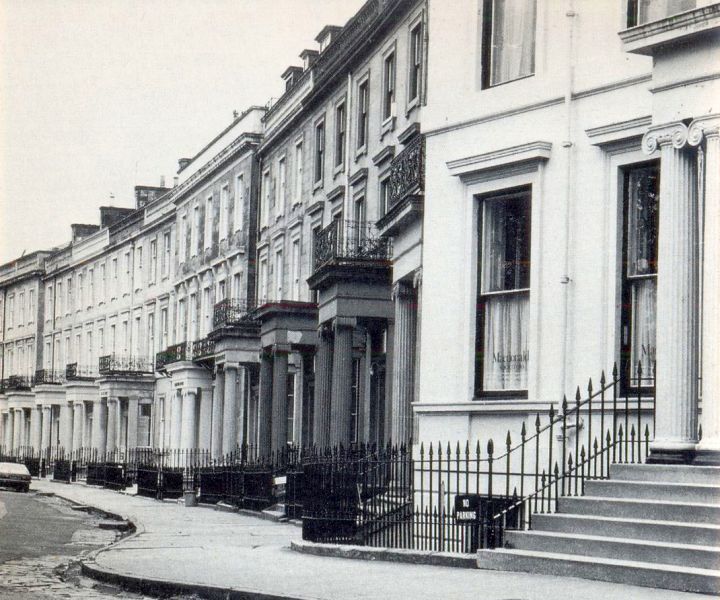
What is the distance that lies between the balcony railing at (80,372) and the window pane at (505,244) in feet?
158

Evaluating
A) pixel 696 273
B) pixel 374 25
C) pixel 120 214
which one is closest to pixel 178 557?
pixel 696 273

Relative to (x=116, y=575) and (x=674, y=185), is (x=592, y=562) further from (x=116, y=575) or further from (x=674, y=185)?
(x=116, y=575)

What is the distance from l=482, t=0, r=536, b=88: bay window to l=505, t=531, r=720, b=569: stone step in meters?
6.21

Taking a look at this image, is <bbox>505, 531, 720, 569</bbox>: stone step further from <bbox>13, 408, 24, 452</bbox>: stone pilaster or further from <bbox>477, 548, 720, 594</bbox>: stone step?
<bbox>13, 408, 24, 452</bbox>: stone pilaster

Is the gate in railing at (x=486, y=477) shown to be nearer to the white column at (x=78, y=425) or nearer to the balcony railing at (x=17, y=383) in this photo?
the white column at (x=78, y=425)

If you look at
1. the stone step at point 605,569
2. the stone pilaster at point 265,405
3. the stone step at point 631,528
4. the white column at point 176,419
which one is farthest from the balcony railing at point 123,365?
the stone step at point 631,528

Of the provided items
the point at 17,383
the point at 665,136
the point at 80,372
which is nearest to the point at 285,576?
the point at 665,136

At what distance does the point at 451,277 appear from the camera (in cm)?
1600

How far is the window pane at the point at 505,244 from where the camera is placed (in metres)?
15.4

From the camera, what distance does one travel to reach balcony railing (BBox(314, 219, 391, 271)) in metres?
27.3

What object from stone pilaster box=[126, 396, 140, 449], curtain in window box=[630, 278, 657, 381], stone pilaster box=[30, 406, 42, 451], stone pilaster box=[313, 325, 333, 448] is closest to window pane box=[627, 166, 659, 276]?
curtain in window box=[630, 278, 657, 381]

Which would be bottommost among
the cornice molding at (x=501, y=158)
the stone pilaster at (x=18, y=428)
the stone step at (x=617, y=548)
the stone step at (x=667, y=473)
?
the stone pilaster at (x=18, y=428)

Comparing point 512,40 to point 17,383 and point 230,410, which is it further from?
point 17,383

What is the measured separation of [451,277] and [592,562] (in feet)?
18.5
